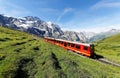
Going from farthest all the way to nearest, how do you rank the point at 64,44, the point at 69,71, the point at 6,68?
the point at 64,44 < the point at 69,71 < the point at 6,68

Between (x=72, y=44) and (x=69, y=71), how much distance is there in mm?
31495

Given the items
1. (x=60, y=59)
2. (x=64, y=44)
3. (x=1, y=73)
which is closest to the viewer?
(x=1, y=73)


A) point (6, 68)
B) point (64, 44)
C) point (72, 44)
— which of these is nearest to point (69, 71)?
point (6, 68)

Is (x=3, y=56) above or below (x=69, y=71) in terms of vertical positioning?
above

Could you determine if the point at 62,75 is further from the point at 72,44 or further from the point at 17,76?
the point at 72,44

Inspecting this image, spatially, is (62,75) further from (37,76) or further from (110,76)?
(110,76)

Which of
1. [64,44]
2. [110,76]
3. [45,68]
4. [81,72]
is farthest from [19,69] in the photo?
[64,44]

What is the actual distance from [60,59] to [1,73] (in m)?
16.1

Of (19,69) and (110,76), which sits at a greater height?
(19,69)

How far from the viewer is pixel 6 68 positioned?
23.8 meters

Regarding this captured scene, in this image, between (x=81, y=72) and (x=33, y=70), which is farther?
(x=81, y=72)

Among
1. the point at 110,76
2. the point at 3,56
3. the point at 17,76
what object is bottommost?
the point at 110,76

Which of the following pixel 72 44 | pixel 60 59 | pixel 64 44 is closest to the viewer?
pixel 60 59

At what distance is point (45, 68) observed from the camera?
90.7 feet
